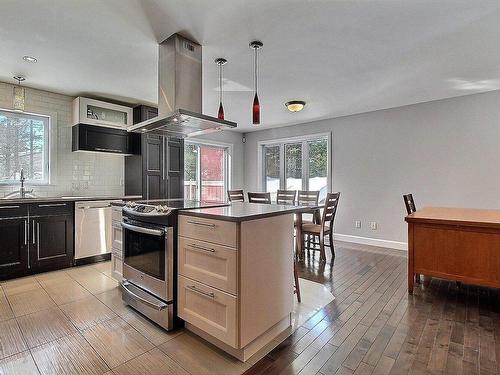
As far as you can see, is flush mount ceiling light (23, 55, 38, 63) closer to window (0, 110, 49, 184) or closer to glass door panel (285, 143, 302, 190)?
window (0, 110, 49, 184)

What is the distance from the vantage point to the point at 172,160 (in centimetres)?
478

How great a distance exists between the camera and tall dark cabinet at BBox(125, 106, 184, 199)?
4.37m

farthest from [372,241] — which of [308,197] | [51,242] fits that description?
[51,242]

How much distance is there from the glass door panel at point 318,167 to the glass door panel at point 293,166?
247mm

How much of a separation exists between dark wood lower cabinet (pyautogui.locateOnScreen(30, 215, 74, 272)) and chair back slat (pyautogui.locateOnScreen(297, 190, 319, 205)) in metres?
3.48

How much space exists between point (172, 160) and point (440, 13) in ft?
13.1

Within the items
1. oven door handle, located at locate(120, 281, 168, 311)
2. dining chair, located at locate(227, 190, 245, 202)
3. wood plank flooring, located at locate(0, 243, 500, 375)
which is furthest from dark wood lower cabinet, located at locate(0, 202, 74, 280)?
dining chair, located at locate(227, 190, 245, 202)

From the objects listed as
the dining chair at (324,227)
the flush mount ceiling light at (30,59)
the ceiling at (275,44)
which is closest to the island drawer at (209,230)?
the ceiling at (275,44)

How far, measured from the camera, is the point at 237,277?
1.69 metres

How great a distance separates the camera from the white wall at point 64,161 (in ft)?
12.3

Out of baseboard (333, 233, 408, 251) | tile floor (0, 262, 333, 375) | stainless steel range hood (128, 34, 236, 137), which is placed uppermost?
stainless steel range hood (128, 34, 236, 137)

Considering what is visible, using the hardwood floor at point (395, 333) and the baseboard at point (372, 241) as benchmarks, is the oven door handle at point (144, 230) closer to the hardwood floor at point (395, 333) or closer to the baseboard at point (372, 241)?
the hardwood floor at point (395, 333)

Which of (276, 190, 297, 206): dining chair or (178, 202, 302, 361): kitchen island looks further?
(276, 190, 297, 206): dining chair

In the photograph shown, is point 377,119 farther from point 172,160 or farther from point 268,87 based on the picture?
point 172,160
